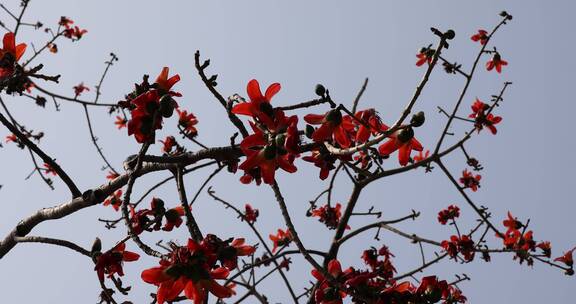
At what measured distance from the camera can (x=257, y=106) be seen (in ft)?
4.50

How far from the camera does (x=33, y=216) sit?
1.89m

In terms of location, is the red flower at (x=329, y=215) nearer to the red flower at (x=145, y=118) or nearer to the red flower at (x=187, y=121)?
the red flower at (x=187, y=121)

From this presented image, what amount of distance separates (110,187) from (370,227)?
188cm

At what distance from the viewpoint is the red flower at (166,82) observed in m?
1.43

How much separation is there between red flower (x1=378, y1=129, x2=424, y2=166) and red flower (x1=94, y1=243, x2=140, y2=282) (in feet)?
3.14

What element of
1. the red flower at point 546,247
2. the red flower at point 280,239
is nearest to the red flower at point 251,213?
the red flower at point 280,239

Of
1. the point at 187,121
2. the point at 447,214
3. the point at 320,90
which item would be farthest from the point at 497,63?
the point at 320,90

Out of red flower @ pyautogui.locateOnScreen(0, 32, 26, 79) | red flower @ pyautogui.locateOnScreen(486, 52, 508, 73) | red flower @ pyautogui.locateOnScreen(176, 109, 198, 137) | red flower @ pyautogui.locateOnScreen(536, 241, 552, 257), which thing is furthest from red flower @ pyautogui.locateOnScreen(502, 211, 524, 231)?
red flower @ pyautogui.locateOnScreen(0, 32, 26, 79)

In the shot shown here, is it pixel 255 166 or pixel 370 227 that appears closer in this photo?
pixel 255 166

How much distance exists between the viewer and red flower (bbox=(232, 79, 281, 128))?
1345 mm

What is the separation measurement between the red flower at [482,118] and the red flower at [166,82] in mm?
3378

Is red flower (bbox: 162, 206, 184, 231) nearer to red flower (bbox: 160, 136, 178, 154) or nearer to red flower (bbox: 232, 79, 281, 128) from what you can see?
red flower (bbox: 232, 79, 281, 128)

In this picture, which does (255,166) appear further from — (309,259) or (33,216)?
(33,216)

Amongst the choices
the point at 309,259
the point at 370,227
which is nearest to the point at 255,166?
the point at 309,259
